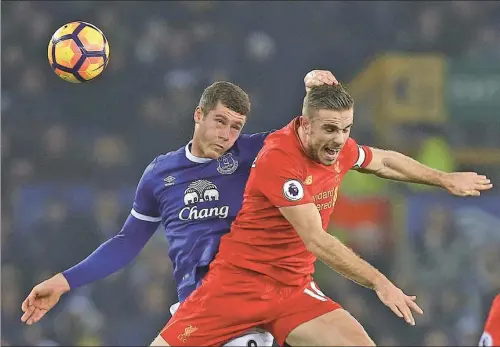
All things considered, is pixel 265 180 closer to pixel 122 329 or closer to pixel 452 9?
pixel 122 329

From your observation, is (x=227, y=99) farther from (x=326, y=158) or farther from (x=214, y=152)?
(x=326, y=158)

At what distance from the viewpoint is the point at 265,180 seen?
13.2 feet

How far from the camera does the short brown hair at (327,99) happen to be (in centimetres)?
396

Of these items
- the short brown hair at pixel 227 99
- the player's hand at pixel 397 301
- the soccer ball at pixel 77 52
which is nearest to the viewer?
the player's hand at pixel 397 301

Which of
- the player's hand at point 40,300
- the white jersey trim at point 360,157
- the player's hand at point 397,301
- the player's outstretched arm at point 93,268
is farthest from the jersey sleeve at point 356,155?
the player's hand at point 40,300

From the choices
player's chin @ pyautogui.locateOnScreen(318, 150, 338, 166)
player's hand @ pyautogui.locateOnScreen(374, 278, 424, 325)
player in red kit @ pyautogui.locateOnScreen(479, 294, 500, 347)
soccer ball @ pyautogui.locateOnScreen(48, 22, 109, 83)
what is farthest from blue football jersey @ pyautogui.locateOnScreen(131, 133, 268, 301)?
player in red kit @ pyautogui.locateOnScreen(479, 294, 500, 347)

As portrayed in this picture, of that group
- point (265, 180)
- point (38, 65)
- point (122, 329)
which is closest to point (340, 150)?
point (265, 180)

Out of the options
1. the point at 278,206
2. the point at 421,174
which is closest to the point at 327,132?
the point at 278,206

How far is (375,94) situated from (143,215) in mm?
5966

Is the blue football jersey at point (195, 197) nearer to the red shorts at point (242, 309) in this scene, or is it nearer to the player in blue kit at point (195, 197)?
the player in blue kit at point (195, 197)

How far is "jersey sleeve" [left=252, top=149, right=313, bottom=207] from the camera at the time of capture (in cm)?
393

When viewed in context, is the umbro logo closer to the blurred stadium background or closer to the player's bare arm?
the player's bare arm

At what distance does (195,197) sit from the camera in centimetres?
461

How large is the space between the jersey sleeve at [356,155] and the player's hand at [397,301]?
2.86ft
